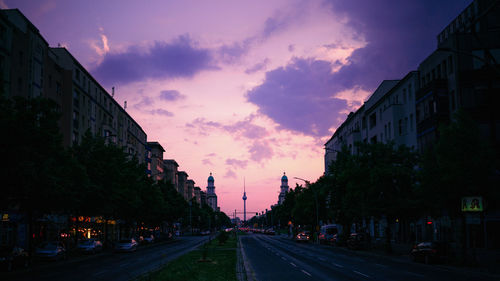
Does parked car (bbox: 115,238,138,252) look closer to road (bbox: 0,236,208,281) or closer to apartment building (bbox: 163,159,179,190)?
road (bbox: 0,236,208,281)

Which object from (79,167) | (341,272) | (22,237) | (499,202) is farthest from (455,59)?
(22,237)

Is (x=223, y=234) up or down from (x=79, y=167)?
down

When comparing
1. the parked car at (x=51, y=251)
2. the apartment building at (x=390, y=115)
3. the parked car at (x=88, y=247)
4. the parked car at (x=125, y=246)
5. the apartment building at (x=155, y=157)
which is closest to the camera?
the parked car at (x=51, y=251)

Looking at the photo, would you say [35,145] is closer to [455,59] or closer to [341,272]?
[341,272]

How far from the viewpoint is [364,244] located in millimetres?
51719

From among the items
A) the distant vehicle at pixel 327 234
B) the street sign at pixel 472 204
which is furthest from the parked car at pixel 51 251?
the distant vehicle at pixel 327 234

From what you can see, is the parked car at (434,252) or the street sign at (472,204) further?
the parked car at (434,252)

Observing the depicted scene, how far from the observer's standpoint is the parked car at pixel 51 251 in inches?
1414

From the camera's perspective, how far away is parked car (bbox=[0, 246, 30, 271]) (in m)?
28.3

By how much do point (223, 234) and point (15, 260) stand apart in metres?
31.2

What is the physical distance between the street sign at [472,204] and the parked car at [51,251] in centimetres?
2997

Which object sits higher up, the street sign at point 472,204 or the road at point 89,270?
the street sign at point 472,204

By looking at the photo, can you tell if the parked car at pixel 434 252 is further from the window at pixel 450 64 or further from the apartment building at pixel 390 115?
the window at pixel 450 64

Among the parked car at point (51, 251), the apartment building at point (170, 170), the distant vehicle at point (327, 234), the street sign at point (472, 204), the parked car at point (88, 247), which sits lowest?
the distant vehicle at point (327, 234)
